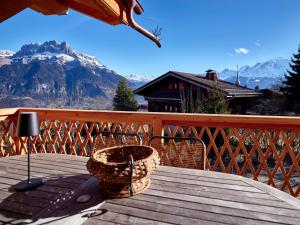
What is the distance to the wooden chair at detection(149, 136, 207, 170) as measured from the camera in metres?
1.95

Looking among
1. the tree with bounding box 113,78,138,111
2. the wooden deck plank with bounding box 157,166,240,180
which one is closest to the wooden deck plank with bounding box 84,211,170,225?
the wooden deck plank with bounding box 157,166,240,180

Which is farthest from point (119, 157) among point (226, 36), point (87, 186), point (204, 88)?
point (226, 36)

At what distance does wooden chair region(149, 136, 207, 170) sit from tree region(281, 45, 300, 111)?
19.1m

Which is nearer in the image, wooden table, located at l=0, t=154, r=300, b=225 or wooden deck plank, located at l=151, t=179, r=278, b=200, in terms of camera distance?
wooden table, located at l=0, t=154, r=300, b=225

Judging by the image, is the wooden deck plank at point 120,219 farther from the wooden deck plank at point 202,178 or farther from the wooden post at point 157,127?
the wooden post at point 157,127

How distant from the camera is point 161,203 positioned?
1206 mm

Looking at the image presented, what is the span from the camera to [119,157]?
62.7 inches

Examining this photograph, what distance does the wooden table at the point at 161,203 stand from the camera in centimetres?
108

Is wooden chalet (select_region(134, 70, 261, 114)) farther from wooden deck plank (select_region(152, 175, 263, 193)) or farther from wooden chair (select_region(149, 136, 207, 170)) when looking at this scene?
wooden deck plank (select_region(152, 175, 263, 193))

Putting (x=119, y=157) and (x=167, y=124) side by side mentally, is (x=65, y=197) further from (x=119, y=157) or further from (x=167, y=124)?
(x=167, y=124)

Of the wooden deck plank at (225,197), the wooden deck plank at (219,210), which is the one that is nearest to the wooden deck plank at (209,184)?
the wooden deck plank at (225,197)

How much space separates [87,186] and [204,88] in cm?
1240

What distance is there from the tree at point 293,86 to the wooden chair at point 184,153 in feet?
62.6

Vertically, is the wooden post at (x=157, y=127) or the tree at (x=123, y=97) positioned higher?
the tree at (x=123, y=97)
